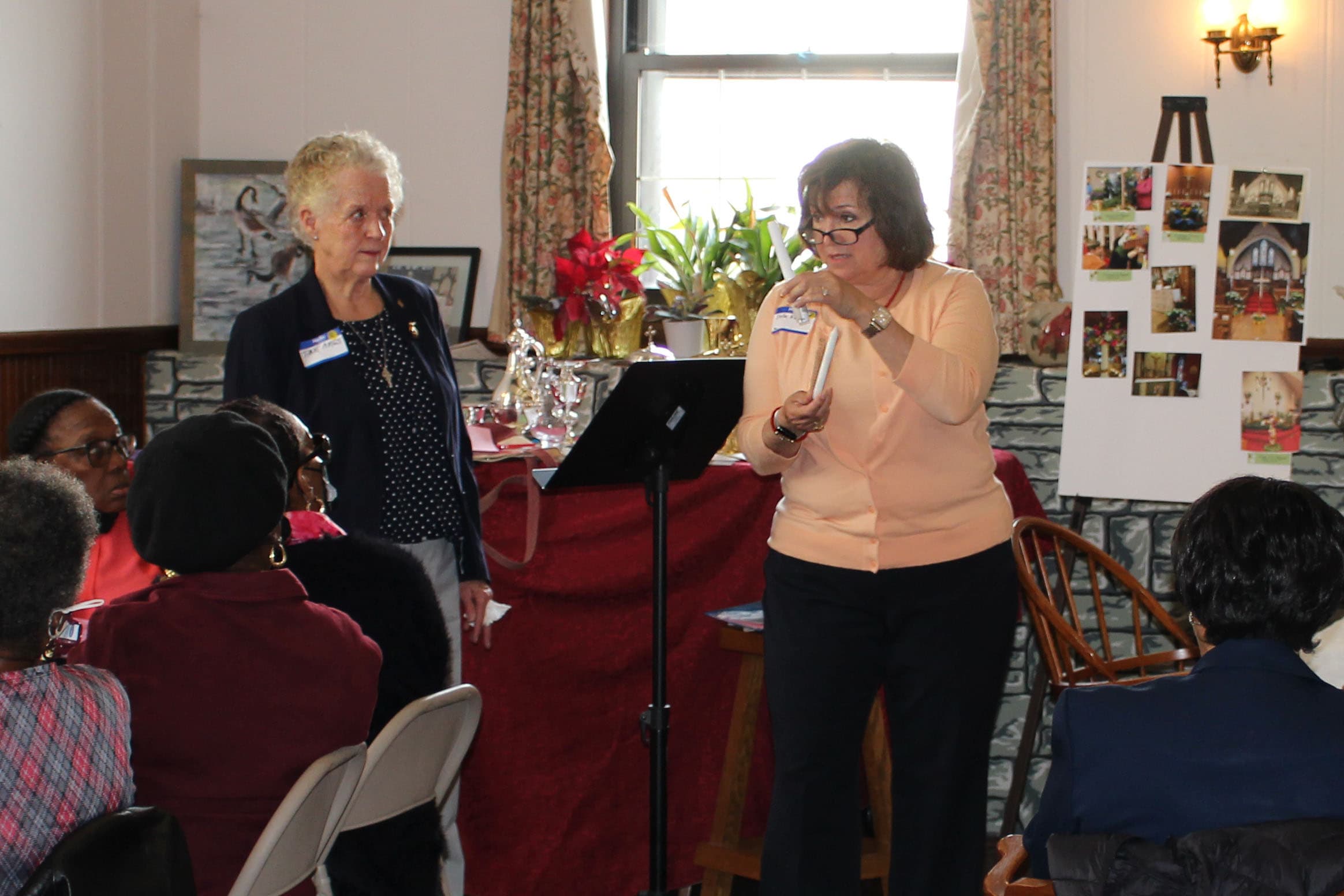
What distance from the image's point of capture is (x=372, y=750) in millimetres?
1640

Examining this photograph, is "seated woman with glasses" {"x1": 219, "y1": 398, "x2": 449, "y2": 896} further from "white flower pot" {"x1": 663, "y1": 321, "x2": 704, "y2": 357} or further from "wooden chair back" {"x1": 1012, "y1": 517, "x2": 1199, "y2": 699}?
"white flower pot" {"x1": 663, "y1": 321, "x2": 704, "y2": 357}

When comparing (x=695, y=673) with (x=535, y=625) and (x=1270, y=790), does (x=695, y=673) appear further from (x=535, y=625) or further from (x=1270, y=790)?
(x=1270, y=790)

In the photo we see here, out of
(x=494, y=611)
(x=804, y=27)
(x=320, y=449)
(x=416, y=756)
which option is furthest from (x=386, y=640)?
(x=804, y=27)

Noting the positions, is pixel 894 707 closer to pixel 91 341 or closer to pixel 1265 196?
pixel 1265 196

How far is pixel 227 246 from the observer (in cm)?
452

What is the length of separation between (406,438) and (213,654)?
0.91m

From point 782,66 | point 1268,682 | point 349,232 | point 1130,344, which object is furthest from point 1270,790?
point 782,66

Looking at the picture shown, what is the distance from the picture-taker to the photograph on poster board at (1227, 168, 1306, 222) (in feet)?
11.2

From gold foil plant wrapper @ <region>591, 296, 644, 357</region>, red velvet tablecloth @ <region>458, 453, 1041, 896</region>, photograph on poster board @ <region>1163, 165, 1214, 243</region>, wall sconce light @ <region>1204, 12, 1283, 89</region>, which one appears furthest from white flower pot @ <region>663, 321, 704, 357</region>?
wall sconce light @ <region>1204, 12, 1283, 89</region>

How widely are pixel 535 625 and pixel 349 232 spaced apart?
3.67 ft

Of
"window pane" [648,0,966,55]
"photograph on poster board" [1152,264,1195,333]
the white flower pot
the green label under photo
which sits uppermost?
"window pane" [648,0,966,55]

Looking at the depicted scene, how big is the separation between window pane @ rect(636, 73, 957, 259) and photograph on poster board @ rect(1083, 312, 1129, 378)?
108 centimetres

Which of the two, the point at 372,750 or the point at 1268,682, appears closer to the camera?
the point at 1268,682

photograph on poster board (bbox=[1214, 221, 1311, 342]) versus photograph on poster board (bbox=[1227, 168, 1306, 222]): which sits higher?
photograph on poster board (bbox=[1227, 168, 1306, 222])
